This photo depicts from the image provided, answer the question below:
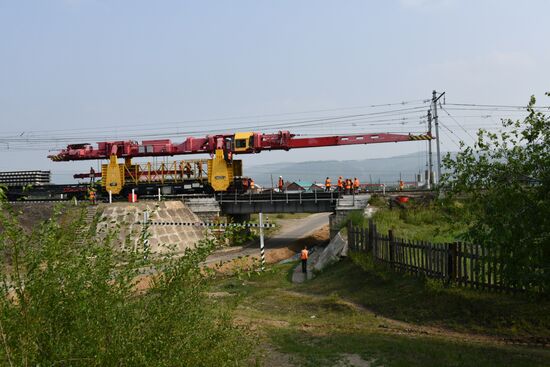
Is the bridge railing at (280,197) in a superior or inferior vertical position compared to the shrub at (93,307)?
inferior

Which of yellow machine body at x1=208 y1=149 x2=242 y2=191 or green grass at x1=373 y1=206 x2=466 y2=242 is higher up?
yellow machine body at x1=208 y1=149 x2=242 y2=191

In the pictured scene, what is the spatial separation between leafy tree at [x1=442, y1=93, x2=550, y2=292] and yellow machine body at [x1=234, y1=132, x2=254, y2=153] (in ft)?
97.3

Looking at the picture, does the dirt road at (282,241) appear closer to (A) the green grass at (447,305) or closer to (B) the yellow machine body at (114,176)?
(A) the green grass at (447,305)

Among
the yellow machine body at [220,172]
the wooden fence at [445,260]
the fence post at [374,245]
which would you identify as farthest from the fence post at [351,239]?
the yellow machine body at [220,172]

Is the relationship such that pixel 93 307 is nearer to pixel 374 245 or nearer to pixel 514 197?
pixel 514 197

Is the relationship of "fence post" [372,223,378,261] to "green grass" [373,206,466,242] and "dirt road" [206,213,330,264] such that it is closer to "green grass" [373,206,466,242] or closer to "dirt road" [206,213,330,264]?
"green grass" [373,206,466,242]

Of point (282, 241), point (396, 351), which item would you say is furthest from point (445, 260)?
point (282, 241)

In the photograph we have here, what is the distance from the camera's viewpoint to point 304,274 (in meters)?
A: 25.2

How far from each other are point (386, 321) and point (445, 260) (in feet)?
8.43

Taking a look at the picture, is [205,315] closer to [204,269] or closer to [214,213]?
[204,269]

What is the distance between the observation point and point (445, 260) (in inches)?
607

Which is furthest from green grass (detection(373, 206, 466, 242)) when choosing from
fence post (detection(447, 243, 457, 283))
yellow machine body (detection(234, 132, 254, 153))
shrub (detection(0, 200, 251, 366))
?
shrub (detection(0, 200, 251, 366))

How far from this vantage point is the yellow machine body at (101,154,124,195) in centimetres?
→ 4400

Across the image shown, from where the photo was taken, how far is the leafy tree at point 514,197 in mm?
→ 10805
